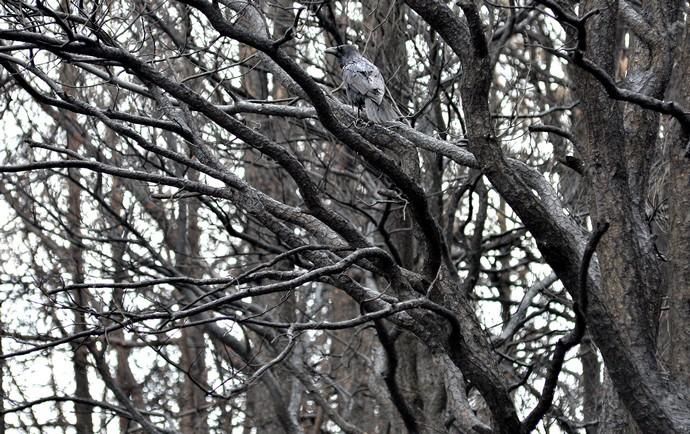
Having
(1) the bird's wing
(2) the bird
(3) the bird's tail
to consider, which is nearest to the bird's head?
(2) the bird

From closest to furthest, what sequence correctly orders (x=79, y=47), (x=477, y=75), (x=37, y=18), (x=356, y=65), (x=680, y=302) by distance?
(x=79, y=47) → (x=477, y=75) → (x=37, y=18) → (x=680, y=302) → (x=356, y=65)

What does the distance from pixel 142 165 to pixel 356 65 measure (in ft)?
9.69

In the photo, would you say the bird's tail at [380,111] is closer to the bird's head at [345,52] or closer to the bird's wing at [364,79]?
the bird's wing at [364,79]

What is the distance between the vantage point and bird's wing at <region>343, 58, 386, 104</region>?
5.80 m

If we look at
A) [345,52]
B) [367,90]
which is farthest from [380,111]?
[345,52]

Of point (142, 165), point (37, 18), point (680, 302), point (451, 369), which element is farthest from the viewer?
point (142, 165)

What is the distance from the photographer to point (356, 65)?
6305mm

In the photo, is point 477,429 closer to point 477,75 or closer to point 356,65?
point 477,75

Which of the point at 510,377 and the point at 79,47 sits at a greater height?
the point at 79,47

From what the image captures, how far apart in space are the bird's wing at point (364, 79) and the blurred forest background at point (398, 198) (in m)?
0.19

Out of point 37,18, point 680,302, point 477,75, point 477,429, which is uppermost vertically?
point 37,18

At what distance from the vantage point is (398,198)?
5.94m

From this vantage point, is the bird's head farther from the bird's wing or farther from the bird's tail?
the bird's tail

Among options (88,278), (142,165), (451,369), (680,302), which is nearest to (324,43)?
(142,165)
